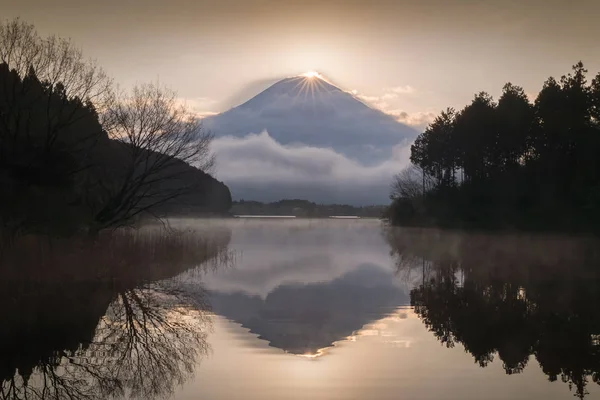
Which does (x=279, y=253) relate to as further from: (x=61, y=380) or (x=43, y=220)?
(x=61, y=380)

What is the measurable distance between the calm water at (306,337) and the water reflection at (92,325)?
0.05 metres

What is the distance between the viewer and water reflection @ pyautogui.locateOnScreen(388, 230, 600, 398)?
11.9m

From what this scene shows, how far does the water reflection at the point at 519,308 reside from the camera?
1193 centimetres

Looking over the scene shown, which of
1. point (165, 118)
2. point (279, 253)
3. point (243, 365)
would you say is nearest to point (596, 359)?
point (243, 365)

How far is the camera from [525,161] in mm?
59750

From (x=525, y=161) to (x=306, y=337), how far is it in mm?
50657

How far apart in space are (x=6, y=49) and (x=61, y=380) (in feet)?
63.9

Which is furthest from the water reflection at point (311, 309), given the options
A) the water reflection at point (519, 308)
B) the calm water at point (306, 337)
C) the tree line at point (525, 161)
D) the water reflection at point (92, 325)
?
the tree line at point (525, 161)

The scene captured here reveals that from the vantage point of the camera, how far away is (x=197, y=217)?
489 feet

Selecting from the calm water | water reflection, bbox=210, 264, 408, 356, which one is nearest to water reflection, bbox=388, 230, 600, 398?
the calm water

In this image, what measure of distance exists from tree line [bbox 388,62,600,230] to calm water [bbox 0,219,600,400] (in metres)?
26.0

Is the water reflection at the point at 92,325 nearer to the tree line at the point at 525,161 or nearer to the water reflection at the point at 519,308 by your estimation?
the water reflection at the point at 519,308

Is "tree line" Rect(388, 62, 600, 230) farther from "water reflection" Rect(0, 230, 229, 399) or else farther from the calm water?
"water reflection" Rect(0, 230, 229, 399)

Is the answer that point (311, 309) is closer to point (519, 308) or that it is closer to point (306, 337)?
point (306, 337)
